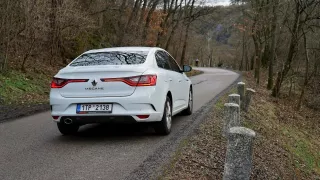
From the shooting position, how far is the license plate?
241 inches

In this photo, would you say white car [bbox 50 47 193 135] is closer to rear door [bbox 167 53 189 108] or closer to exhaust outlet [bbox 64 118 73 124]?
exhaust outlet [bbox 64 118 73 124]

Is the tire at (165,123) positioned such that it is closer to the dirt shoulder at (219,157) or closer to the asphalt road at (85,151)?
the asphalt road at (85,151)

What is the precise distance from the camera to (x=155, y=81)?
6.30m

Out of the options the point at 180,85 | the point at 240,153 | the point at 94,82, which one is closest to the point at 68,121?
the point at 94,82

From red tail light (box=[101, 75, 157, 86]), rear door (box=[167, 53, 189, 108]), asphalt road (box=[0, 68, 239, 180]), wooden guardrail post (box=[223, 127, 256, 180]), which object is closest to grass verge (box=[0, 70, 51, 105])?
asphalt road (box=[0, 68, 239, 180])

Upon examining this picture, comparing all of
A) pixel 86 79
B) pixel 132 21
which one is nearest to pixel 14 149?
pixel 86 79

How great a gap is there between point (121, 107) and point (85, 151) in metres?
0.93

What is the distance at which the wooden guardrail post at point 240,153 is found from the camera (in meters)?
4.34

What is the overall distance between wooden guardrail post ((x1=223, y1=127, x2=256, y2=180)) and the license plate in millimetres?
2461

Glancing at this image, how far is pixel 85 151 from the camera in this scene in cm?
587

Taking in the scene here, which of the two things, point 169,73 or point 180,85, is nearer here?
point 169,73

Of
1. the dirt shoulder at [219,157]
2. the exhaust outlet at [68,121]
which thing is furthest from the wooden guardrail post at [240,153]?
the exhaust outlet at [68,121]

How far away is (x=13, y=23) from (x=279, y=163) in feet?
38.3

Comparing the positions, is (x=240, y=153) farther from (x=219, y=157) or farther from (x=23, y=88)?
(x=23, y=88)
